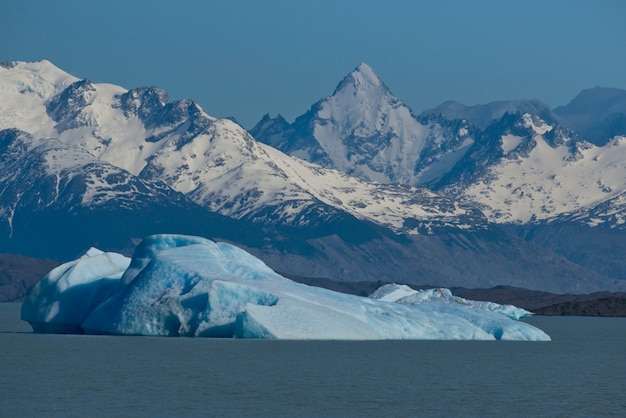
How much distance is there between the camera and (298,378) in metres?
75.3

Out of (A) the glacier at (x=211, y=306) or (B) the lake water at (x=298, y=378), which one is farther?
(A) the glacier at (x=211, y=306)

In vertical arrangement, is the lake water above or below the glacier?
below

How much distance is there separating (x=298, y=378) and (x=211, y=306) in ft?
61.3

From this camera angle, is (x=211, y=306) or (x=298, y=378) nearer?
(x=298, y=378)

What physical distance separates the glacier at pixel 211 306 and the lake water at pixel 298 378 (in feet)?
4.93

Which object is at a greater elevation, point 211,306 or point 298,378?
point 211,306

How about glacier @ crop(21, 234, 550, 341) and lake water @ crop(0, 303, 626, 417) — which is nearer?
lake water @ crop(0, 303, 626, 417)

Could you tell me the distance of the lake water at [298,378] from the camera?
6203cm

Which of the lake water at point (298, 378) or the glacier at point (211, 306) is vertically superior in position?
the glacier at point (211, 306)

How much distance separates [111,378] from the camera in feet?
241

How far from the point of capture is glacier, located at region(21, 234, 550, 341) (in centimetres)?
9281

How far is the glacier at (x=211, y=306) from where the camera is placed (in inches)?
3654

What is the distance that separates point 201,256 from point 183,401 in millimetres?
37213

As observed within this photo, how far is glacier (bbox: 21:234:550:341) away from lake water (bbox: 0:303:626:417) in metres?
1.50
